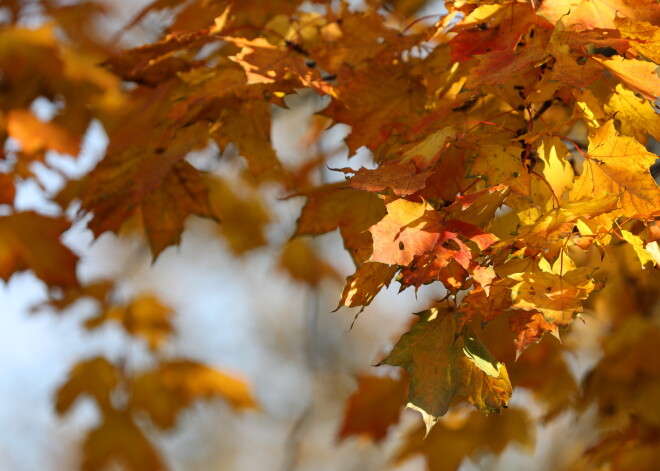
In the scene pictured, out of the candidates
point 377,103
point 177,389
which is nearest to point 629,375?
point 377,103

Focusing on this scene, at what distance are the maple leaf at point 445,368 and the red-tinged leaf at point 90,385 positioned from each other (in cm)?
202

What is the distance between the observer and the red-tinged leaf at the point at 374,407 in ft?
6.97

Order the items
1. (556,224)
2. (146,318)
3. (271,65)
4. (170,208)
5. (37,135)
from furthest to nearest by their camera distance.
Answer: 1. (146,318)
2. (37,135)
3. (170,208)
4. (271,65)
5. (556,224)

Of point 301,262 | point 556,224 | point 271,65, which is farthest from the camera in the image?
point 301,262

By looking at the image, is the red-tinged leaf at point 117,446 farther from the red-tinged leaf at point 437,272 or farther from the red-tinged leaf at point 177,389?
the red-tinged leaf at point 437,272

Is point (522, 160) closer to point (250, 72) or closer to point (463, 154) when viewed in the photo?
point (463, 154)

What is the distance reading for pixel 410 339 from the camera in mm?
1019

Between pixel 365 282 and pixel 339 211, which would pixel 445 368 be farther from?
pixel 339 211

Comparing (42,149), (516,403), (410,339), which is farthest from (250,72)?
(516,403)

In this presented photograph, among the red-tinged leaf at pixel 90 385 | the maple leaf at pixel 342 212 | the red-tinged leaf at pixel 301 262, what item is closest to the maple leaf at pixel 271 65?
the maple leaf at pixel 342 212

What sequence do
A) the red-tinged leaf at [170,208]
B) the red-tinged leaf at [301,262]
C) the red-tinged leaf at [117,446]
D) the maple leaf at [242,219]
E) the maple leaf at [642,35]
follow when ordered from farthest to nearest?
the red-tinged leaf at [301,262], the maple leaf at [242,219], the red-tinged leaf at [117,446], the red-tinged leaf at [170,208], the maple leaf at [642,35]

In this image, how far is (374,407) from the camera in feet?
7.07

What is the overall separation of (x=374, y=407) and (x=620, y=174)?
1.32 metres

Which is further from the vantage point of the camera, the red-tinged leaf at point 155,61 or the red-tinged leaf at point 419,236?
the red-tinged leaf at point 155,61
